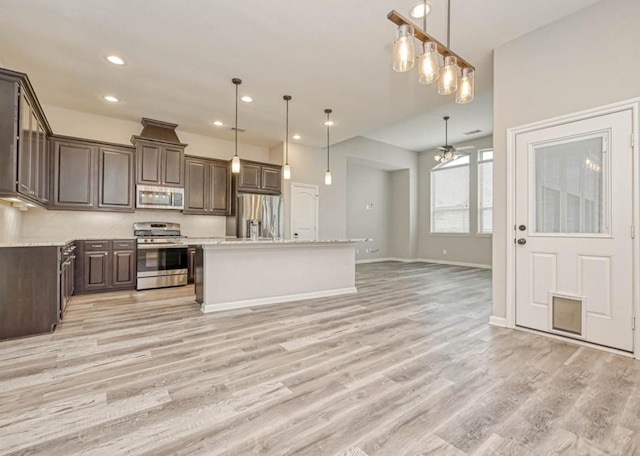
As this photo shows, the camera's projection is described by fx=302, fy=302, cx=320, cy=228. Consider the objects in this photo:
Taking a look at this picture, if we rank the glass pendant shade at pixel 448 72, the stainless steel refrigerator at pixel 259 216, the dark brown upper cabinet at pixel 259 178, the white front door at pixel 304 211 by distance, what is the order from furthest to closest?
the white front door at pixel 304 211 < the dark brown upper cabinet at pixel 259 178 < the stainless steel refrigerator at pixel 259 216 < the glass pendant shade at pixel 448 72

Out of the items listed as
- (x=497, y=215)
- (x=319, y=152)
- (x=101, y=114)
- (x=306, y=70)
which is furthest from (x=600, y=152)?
(x=101, y=114)

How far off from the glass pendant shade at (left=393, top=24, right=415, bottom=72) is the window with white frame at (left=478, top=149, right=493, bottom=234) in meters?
7.33

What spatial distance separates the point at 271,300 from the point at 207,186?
123 inches

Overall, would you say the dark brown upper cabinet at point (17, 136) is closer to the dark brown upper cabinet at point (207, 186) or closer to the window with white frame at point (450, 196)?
the dark brown upper cabinet at point (207, 186)

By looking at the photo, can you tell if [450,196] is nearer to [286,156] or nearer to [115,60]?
[286,156]

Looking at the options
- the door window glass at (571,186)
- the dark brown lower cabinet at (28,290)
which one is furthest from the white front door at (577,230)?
the dark brown lower cabinet at (28,290)

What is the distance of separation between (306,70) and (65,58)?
9.37ft

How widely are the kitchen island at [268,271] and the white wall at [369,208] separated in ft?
14.1

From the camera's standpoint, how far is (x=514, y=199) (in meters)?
3.19

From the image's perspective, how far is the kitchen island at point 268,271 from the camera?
388cm

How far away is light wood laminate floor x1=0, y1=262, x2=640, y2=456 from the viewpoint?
4.92ft

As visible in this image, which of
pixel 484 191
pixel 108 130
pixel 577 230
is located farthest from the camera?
pixel 484 191

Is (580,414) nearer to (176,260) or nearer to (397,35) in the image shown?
(397,35)

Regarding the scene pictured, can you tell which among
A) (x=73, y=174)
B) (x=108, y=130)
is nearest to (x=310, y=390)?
(x=73, y=174)
